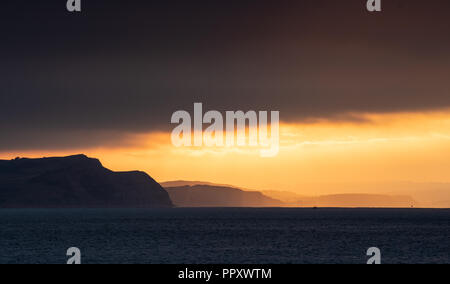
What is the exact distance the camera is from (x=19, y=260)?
8475 cm

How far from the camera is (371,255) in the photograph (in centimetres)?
8969

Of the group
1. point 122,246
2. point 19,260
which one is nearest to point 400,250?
point 122,246
